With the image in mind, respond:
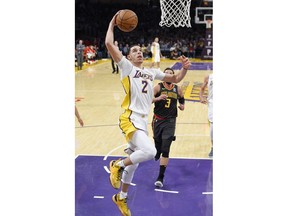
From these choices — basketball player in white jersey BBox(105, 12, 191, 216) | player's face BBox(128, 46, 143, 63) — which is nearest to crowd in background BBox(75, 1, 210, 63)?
player's face BBox(128, 46, 143, 63)

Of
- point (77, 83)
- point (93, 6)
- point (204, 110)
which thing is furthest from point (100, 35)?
point (204, 110)

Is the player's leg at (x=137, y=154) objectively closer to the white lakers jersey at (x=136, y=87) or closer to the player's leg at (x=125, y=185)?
the player's leg at (x=125, y=185)

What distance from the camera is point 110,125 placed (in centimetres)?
841

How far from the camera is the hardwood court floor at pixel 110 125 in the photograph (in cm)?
696

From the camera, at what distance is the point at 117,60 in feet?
14.5

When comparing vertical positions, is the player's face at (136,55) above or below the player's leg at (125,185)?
above

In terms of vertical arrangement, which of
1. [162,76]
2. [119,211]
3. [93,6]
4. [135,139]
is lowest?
[119,211]

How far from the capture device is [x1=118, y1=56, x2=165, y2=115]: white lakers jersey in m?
4.53

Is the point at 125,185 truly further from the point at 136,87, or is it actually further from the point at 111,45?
the point at 111,45

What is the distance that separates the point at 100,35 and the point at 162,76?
11537mm

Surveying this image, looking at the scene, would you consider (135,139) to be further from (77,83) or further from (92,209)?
(77,83)

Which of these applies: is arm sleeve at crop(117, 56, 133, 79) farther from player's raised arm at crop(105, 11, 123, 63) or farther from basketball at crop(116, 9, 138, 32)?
basketball at crop(116, 9, 138, 32)

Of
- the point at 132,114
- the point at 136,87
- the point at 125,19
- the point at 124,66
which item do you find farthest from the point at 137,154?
the point at 125,19

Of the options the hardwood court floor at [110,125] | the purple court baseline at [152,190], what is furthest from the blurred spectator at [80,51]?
the purple court baseline at [152,190]
